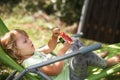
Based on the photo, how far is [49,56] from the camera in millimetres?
4945

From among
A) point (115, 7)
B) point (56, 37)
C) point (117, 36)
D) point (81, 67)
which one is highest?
point (56, 37)

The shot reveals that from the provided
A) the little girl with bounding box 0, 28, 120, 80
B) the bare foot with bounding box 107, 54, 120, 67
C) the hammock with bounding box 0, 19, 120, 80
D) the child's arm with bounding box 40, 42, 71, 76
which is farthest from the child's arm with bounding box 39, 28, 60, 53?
the bare foot with bounding box 107, 54, 120, 67

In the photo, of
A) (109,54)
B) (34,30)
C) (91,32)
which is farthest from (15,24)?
(109,54)

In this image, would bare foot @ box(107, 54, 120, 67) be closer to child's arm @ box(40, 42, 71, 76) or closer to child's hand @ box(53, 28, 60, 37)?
child's arm @ box(40, 42, 71, 76)

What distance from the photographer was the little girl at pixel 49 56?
4.66m

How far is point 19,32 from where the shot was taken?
4.70m

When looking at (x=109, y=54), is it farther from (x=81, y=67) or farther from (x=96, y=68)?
(x=81, y=67)

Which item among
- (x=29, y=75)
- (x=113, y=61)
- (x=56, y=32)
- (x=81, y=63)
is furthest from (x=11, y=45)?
(x=113, y=61)

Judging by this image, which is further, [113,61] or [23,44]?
[113,61]

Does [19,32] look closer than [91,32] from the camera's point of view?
Yes

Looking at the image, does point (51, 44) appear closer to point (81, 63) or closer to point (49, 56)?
point (49, 56)

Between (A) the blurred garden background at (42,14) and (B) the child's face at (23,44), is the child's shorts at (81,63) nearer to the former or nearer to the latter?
(B) the child's face at (23,44)

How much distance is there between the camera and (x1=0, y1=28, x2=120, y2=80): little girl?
15.3 ft

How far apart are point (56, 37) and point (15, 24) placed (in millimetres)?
5070
